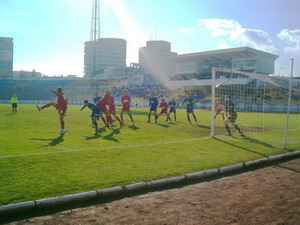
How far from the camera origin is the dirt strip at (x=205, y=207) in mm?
4012

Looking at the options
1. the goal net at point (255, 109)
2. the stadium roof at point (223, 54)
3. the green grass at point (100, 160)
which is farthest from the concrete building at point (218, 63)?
the green grass at point (100, 160)

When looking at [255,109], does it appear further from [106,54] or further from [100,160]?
[106,54]

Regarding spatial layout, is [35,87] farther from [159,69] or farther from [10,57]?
[10,57]

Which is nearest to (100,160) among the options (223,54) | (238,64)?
(238,64)

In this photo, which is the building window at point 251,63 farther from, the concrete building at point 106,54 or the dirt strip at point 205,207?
the concrete building at point 106,54

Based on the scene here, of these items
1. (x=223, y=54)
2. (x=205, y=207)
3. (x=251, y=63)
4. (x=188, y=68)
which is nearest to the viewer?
(x=205, y=207)

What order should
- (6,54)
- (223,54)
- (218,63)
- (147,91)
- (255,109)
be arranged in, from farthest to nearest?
(6,54) < (218,63) < (147,91) < (223,54) < (255,109)

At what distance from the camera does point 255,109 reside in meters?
28.0

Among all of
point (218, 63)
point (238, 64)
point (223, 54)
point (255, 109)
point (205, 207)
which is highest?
point (223, 54)

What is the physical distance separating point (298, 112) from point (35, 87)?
68586mm

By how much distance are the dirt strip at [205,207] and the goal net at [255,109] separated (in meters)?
5.50

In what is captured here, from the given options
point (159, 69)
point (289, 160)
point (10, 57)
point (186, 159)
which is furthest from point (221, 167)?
point (10, 57)

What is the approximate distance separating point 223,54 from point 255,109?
37.6 m

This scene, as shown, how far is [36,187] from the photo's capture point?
195 inches
